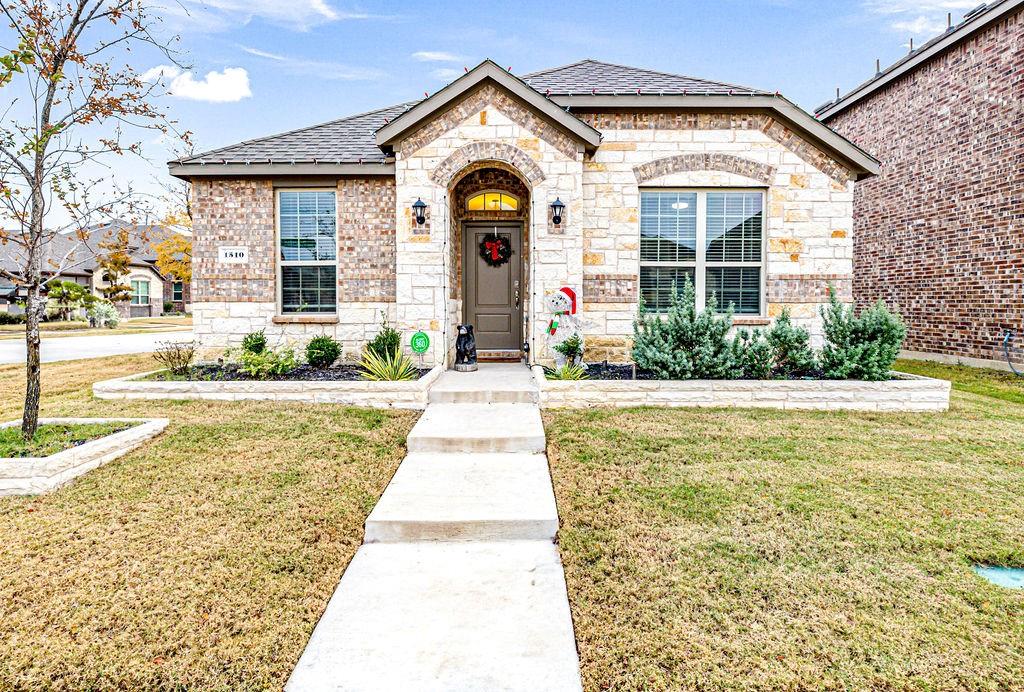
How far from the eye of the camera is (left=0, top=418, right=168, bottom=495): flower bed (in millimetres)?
4371

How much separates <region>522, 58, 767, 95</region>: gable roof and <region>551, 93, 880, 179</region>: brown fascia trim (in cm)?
29

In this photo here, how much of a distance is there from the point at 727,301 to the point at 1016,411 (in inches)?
156

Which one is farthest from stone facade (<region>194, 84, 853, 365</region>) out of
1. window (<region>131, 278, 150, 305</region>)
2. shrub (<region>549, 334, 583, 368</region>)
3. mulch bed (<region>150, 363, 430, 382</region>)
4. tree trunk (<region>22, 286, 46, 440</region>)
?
window (<region>131, 278, 150, 305</region>)

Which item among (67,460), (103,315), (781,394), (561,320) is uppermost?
(103,315)

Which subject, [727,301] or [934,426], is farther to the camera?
[727,301]

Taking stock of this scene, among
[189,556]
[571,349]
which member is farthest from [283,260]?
[189,556]

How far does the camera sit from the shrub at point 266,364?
26.1 ft

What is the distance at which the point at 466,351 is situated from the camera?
874cm

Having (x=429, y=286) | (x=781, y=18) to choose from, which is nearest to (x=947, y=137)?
(x=781, y=18)

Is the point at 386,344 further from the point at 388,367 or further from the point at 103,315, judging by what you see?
the point at 103,315

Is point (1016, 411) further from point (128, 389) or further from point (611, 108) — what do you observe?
point (128, 389)

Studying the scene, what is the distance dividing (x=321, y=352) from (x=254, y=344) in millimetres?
1049

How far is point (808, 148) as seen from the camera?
362 inches

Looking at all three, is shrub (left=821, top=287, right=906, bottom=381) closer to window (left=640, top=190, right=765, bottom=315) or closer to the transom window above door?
window (left=640, top=190, right=765, bottom=315)
